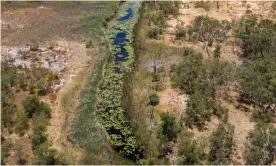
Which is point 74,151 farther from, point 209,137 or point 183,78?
point 183,78

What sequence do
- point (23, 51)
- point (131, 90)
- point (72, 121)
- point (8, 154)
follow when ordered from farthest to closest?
point (23, 51) → point (131, 90) → point (72, 121) → point (8, 154)

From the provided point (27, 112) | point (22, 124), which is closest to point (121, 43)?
point (27, 112)

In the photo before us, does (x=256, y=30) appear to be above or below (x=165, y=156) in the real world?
above

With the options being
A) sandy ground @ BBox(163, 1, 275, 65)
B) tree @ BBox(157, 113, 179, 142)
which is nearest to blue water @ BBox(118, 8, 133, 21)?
sandy ground @ BBox(163, 1, 275, 65)

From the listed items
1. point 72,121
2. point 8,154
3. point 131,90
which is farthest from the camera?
point 131,90

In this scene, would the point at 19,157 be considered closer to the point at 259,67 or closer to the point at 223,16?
the point at 259,67

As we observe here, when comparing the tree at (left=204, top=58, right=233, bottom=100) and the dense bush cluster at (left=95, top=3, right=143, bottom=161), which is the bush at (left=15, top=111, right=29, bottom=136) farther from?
the tree at (left=204, top=58, right=233, bottom=100)

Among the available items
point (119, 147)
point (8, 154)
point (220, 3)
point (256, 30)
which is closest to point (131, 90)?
point (119, 147)
